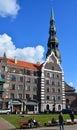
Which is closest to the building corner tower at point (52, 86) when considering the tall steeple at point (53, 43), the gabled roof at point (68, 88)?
the gabled roof at point (68, 88)

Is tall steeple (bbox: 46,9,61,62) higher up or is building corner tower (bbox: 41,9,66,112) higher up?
tall steeple (bbox: 46,9,61,62)

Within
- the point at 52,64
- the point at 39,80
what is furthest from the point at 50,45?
the point at 39,80

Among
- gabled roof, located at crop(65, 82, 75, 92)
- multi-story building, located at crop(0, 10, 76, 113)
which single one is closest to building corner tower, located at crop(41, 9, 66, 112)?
multi-story building, located at crop(0, 10, 76, 113)

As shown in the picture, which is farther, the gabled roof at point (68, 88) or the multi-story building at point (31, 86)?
the gabled roof at point (68, 88)

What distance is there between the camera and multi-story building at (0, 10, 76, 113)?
79312 millimetres

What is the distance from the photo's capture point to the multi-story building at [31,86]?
260ft

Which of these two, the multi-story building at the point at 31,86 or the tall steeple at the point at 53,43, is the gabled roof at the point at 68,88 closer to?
the multi-story building at the point at 31,86

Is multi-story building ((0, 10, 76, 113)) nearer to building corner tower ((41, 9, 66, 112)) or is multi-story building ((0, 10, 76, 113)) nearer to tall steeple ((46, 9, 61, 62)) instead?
building corner tower ((41, 9, 66, 112))

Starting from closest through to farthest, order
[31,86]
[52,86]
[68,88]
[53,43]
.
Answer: [31,86]
[52,86]
[68,88]
[53,43]

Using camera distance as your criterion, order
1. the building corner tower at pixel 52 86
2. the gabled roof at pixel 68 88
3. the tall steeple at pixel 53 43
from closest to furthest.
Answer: the building corner tower at pixel 52 86, the gabled roof at pixel 68 88, the tall steeple at pixel 53 43

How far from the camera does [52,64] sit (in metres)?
90.8

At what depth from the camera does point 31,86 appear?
85000mm

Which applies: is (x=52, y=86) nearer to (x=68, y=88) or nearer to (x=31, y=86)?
(x=31, y=86)

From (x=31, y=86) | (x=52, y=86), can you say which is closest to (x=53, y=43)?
(x=52, y=86)
